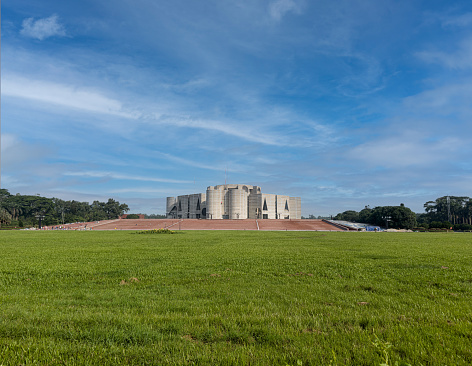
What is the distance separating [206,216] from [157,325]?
10325 centimetres

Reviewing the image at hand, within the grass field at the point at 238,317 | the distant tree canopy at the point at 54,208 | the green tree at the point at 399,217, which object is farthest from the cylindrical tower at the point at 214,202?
the grass field at the point at 238,317

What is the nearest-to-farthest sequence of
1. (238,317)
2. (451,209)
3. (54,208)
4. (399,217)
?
(238,317), (399,217), (451,209), (54,208)

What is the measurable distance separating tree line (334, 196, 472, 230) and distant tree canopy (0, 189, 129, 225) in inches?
3643

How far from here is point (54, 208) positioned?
112312 mm

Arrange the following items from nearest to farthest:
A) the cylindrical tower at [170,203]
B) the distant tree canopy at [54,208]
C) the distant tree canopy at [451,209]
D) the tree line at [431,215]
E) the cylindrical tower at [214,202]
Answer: the tree line at [431,215]
the distant tree canopy at [451,209]
the distant tree canopy at [54,208]
the cylindrical tower at [214,202]
the cylindrical tower at [170,203]

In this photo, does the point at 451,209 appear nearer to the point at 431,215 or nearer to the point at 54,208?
the point at 431,215

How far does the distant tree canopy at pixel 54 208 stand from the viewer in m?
102

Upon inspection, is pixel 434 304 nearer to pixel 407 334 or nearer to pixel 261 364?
pixel 407 334

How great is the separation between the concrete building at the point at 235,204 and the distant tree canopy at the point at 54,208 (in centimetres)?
2709

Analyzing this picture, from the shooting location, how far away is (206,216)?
106562 millimetres

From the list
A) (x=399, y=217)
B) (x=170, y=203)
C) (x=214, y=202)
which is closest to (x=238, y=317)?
(x=399, y=217)

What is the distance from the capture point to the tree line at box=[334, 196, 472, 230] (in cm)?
6631

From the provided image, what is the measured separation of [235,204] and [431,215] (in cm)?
6593

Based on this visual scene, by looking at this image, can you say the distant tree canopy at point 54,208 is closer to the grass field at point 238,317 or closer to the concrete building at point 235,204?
the concrete building at point 235,204
